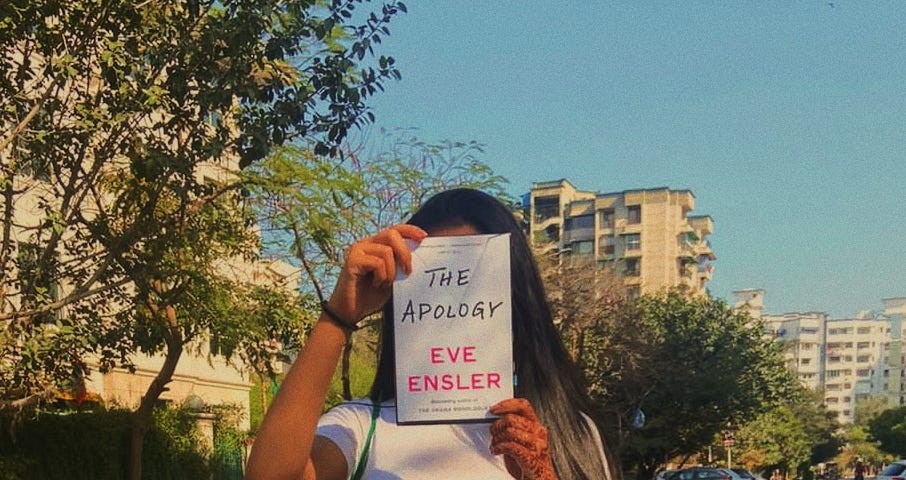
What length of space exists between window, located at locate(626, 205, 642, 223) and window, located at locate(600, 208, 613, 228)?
48.3 inches

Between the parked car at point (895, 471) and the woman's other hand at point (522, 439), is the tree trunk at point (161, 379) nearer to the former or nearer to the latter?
the woman's other hand at point (522, 439)

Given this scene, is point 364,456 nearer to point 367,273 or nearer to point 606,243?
point 367,273

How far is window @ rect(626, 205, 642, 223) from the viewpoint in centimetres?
6831

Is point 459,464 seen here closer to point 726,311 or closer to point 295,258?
point 295,258

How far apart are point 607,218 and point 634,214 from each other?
205 centimetres

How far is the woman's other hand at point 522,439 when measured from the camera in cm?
159

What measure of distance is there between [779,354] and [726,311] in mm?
3658

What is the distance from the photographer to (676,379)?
86.0 ft

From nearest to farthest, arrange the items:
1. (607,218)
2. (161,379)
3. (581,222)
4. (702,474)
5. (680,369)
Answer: (161,379), (702,474), (680,369), (607,218), (581,222)

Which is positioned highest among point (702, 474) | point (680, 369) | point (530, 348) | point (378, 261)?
point (680, 369)

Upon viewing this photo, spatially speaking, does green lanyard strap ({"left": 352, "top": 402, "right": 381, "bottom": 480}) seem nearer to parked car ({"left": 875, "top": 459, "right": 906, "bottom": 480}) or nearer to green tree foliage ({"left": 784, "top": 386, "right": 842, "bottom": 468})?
parked car ({"left": 875, "top": 459, "right": 906, "bottom": 480})

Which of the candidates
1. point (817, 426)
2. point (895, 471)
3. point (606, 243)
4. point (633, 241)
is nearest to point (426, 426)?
point (895, 471)

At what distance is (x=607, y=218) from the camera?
69.6 meters

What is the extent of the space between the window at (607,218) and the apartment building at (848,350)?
63.6m
